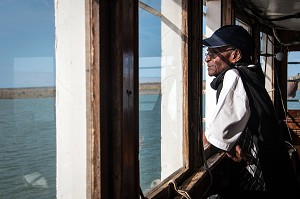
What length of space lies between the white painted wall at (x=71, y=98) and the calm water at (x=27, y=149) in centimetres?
4

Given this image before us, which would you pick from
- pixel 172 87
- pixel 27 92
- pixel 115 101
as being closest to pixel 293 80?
pixel 172 87

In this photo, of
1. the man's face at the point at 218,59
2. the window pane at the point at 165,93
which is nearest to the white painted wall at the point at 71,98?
the window pane at the point at 165,93

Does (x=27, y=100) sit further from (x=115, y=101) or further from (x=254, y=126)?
(x=254, y=126)

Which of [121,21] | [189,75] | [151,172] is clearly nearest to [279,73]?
[189,75]

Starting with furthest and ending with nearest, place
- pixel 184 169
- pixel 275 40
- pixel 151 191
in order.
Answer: pixel 275 40, pixel 184 169, pixel 151 191

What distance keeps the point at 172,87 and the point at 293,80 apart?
15.9 ft

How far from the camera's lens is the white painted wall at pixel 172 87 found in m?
2.14

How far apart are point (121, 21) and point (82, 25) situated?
150 mm

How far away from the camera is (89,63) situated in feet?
3.72

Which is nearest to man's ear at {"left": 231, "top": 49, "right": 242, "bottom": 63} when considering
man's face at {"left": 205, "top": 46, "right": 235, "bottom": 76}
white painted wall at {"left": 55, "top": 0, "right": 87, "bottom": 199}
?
man's face at {"left": 205, "top": 46, "right": 235, "bottom": 76}

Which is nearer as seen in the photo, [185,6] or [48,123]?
[48,123]

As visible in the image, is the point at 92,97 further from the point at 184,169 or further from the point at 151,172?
the point at 184,169

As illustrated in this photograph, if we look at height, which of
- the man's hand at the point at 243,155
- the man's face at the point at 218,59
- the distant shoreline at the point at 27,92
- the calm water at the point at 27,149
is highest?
the man's face at the point at 218,59

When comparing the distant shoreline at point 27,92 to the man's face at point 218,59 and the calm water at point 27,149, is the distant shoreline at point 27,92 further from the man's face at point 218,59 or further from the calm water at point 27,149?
the man's face at point 218,59
